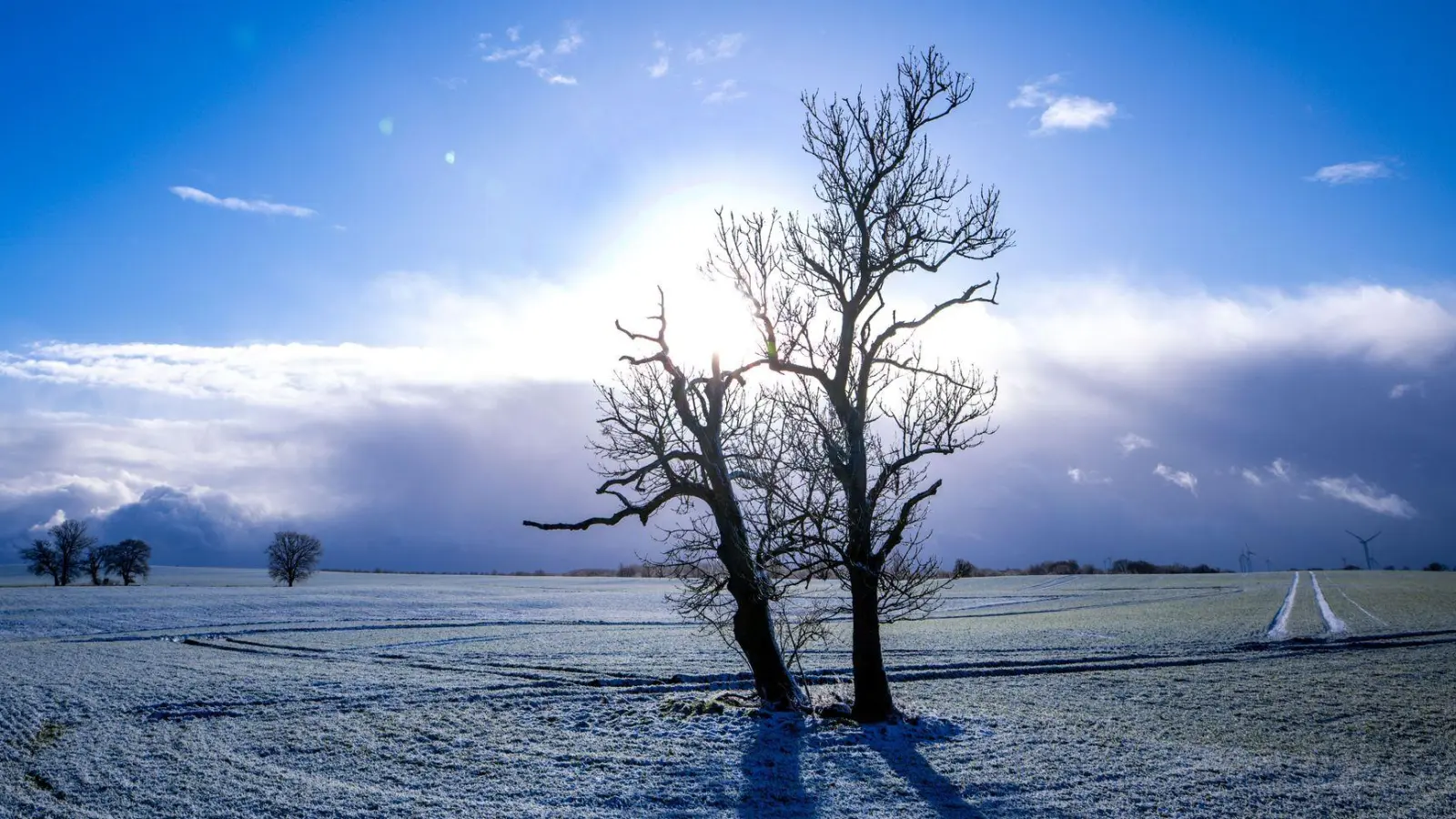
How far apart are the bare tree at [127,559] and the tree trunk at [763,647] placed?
104717mm

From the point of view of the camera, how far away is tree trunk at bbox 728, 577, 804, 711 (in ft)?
48.5

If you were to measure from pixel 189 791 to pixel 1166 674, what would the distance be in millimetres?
19425

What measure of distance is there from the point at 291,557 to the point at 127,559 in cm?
1938

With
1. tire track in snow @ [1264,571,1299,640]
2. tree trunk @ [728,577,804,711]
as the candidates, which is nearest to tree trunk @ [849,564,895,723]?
tree trunk @ [728,577,804,711]

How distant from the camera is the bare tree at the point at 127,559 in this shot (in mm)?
96188

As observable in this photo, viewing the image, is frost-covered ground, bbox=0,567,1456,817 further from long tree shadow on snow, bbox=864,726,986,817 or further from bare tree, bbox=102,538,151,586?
bare tree, bbox=102,538,151,586

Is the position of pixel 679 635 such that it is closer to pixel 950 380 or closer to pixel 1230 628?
pixel 1230 628

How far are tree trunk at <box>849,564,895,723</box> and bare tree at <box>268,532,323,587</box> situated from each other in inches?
3741

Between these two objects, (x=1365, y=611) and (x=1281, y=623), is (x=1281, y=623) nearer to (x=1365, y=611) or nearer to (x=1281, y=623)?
(x=1281, y=623)

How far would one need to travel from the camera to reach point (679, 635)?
31844 mm

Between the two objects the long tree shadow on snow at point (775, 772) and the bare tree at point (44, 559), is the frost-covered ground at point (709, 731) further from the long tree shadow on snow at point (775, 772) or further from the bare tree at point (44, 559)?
the bare tree at point (44, 559)

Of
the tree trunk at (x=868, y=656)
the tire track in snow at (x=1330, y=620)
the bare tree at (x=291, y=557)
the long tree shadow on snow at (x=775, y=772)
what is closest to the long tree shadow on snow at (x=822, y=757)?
the long tree shadow on snow at (x=775, y=772)

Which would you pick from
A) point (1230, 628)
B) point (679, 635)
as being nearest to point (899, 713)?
point (679, 635)

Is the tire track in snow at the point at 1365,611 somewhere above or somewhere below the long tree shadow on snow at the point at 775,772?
below
